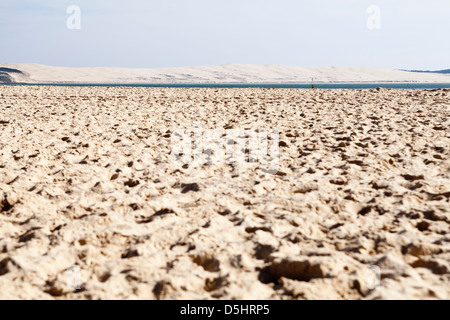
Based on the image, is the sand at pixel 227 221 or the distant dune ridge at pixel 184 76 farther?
the distant dune ridge at pixel 184 76

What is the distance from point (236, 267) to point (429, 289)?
1216 millimetres

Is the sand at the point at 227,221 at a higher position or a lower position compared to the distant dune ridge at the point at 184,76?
lower

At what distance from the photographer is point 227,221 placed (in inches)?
142

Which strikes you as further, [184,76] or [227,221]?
[184,76]

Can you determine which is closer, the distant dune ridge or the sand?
the sand

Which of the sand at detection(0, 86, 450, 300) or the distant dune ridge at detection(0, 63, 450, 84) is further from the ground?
the distant dune ridge at detection(0, 63, 450, 84)

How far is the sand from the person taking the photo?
2619 mm

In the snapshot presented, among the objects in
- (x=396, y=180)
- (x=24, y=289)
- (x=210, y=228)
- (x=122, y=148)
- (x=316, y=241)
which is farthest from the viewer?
(x=122, y=148)

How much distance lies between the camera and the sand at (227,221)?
2.62m

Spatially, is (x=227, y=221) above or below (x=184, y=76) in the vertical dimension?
below

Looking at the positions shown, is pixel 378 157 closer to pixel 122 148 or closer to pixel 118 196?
pixel 118 196

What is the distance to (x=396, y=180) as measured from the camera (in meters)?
4.55
